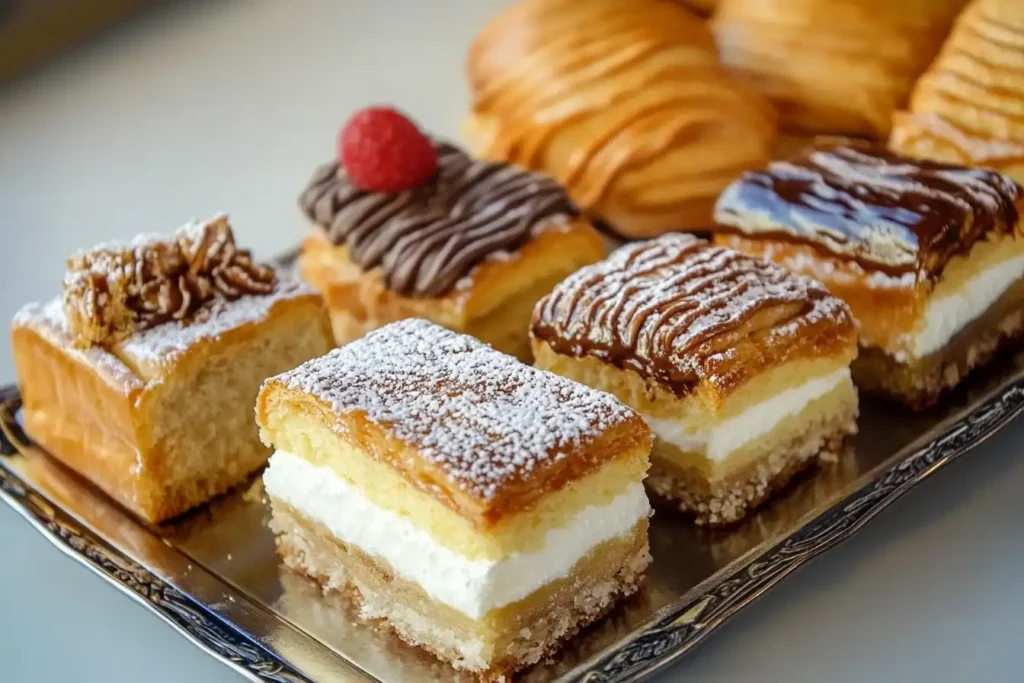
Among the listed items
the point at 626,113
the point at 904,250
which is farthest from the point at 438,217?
the point at 904,250

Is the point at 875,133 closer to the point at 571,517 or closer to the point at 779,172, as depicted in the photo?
the point at 779,172

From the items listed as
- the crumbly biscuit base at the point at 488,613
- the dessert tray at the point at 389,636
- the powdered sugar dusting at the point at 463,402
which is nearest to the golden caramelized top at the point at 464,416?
the powdered sugar dusting at the point at 463,402

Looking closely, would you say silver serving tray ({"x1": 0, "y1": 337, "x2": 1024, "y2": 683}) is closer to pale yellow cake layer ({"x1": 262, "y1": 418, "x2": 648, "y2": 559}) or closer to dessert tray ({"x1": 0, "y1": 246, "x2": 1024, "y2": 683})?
dessert tray ({"x1": 0, "y1": 246, "x2": 1024, "y2": 683})

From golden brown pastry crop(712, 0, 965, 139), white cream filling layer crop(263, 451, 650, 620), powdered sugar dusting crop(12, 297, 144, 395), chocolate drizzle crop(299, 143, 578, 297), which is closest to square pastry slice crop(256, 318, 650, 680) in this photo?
white cream filling layer crop(263, 451, 650, 620)

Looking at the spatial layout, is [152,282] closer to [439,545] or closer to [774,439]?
[439,545]

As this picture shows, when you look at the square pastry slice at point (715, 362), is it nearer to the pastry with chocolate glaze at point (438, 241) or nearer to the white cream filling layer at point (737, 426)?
the white cream filling layer at point (737, 426)

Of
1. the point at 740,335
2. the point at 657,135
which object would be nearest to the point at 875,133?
the point at 657,135
